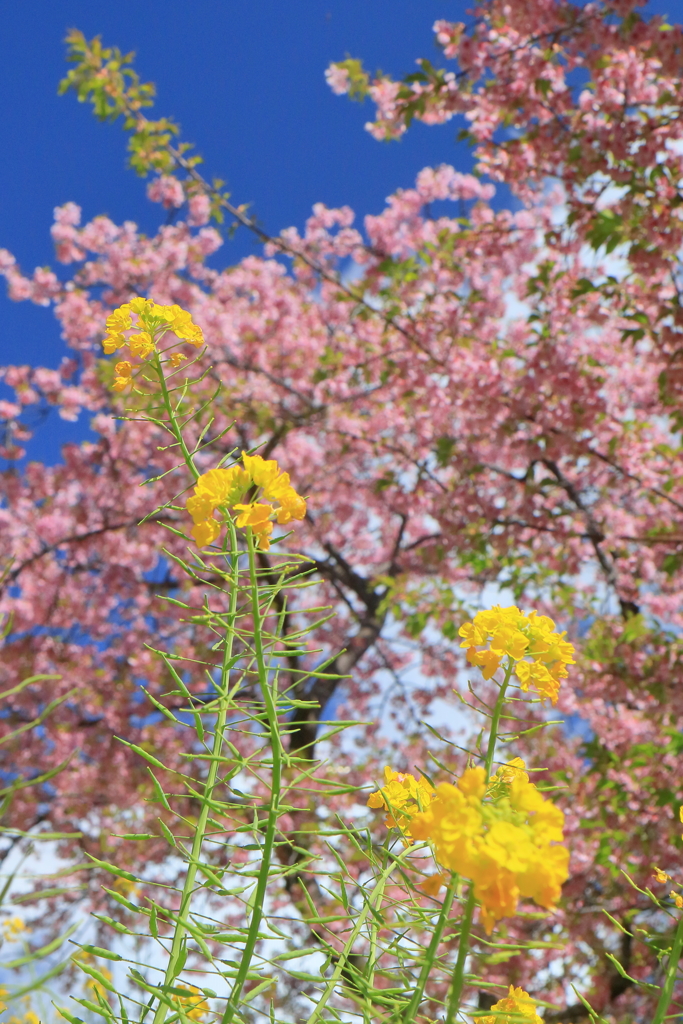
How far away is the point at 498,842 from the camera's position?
55cm

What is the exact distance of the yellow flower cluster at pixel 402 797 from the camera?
2.82ft

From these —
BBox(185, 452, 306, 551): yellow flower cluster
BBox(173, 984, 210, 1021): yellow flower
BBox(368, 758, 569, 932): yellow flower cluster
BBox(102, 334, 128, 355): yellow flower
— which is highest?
BBox(102, 334, 128, 355): yellow flower

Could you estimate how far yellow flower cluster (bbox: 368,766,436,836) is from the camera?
0.86 m

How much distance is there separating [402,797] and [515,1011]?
0.25m

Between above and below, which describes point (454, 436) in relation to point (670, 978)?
above

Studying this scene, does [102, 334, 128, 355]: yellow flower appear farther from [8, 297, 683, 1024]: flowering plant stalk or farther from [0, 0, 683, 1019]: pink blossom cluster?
[0, 0, 683, 1019]: pink blossom cluster

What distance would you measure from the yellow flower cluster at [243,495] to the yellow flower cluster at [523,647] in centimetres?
26

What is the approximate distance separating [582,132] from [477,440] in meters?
2.75

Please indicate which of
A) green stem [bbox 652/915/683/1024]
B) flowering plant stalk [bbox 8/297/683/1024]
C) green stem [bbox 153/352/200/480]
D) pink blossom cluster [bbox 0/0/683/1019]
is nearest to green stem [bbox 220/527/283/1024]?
flowering plant stalk [bbox 8/297/683/1024]

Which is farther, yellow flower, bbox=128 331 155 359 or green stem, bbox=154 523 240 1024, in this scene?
yellow flower, bbox=128 331 155 359

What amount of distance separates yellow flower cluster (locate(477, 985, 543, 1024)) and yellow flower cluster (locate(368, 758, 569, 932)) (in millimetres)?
252

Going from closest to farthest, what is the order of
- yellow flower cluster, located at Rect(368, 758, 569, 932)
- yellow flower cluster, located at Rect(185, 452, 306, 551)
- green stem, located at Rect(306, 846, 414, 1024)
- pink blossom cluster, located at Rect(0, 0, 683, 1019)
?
1. yellow flower cluster, located at Rect(368, 758, 569, 932)
2. green stem, located at Rect(306, 846, 414, 1024)
3. yellow flower cluster, located at Rect(185, 452, 306, 551)
4. pink blossom cluster, located at Rect(0, 0, 683, 1019)

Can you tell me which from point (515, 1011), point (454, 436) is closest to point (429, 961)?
point (515, 1011)

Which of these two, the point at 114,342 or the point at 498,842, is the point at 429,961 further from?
the point at 114,342
